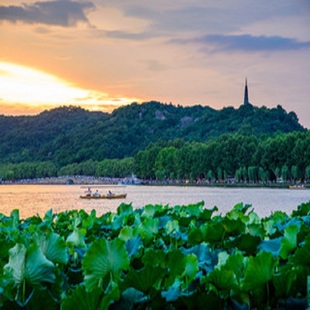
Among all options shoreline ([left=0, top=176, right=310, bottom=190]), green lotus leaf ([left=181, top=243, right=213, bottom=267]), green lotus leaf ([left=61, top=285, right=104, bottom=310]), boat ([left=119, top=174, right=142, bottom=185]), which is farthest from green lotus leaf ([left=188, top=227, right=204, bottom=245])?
boat ([left=119, top=174, right=142, bottom=185])

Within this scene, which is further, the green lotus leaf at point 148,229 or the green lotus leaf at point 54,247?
the green lotus leaf at point 148,229

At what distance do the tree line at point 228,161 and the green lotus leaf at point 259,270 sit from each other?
95711 millimetres

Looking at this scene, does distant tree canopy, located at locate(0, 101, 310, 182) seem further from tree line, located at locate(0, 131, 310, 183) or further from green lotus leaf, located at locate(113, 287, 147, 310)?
green lotus leaf, located at locate(113, 287, 147, 310)

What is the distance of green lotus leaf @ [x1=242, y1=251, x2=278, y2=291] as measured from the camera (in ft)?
8.20

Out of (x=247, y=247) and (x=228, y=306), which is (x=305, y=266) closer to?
(x=228, y=306)

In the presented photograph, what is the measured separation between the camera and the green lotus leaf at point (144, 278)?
8.03 feet

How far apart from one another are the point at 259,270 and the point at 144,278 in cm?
45

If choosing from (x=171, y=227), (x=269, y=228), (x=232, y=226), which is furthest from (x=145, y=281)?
(x=269, y=228)

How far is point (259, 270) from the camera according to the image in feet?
8.34

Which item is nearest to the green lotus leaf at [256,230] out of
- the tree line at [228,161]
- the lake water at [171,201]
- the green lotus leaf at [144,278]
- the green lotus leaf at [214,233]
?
the green lotus leaf at [214,233]

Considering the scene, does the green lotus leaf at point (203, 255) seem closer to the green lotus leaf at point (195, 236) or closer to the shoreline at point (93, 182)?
the green lotus leaf at point (195, 236)

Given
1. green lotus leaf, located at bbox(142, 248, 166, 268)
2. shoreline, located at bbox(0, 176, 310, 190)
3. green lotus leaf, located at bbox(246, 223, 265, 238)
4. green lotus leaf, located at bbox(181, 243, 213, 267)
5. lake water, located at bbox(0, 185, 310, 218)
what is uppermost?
green lotus leaf, located at bbox(142, 248, 166, 268)

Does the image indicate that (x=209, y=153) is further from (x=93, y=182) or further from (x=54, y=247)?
(x=54, y=247)

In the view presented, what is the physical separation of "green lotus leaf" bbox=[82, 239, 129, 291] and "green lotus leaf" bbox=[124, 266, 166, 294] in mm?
168
